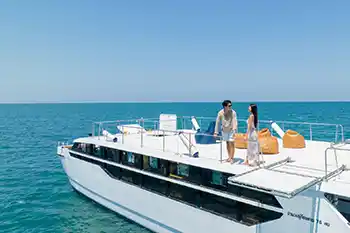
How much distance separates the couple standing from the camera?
6.97m

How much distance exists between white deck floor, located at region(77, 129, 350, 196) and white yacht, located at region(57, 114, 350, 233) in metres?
0.02

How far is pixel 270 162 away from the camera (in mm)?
7422

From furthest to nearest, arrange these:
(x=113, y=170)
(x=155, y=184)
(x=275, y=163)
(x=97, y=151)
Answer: (x=97, y=151), (x=113, y=170), (x=155, y=184), (x=275, y=163)

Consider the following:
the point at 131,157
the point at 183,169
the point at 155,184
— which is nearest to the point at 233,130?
the point at 183,169

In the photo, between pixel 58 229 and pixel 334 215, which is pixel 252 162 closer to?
pixel 334 215

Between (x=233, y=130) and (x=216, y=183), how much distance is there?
1532 millimetres

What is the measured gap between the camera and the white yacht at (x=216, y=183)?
5738 mm

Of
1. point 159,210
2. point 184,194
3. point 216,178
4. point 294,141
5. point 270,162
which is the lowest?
point 159,210

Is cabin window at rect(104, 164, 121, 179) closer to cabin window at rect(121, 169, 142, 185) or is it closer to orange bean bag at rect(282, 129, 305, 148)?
cabin window at rect(121, 169, 142, 185)

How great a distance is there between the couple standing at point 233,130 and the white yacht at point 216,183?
24 centimetres

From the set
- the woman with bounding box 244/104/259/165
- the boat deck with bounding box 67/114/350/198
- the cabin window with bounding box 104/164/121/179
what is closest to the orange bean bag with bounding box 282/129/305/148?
the boat deck with bounding box 67/114/350/198

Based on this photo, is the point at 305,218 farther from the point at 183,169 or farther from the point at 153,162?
the point at 153,162

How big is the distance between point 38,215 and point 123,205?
3.92 m

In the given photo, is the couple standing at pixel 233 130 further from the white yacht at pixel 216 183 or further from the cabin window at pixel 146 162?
the cabin window at pixel 146 162
